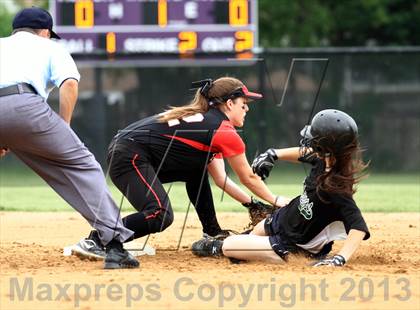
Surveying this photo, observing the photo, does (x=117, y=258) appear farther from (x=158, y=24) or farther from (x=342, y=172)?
(x=158, y=24)

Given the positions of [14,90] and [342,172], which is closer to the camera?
[14,90]

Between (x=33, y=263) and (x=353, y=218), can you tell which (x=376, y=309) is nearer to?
(x=353, y=218)

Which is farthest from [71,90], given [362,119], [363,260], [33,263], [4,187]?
[362,119]

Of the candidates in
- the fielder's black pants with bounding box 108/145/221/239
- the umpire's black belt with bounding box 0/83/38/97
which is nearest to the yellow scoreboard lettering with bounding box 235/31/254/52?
the fielder's black pants with bounding box 108/145/221/239

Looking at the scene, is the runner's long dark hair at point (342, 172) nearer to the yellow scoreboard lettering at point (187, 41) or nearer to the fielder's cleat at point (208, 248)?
the fielder's cleat at point (208, 248)

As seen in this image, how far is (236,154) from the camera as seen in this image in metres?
7.10

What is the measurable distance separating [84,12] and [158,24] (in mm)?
1447

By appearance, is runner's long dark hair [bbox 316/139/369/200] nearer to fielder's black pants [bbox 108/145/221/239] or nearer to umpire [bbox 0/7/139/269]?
fielder's black pants [bbox 108/145/221/239]

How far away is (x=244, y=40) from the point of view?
58.3ft

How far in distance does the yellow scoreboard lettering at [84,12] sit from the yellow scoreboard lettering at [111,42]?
0.43 m

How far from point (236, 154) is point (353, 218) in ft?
3.71

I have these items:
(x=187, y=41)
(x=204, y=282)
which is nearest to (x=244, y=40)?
(x=187, y=41)

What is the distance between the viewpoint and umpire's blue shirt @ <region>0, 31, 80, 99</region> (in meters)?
6.31

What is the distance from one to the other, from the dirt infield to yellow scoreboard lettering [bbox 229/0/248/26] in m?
10.3
